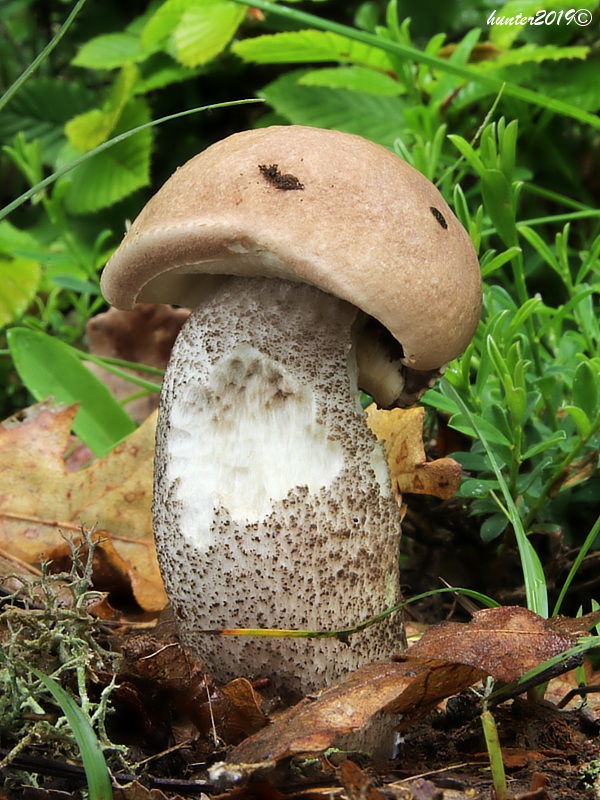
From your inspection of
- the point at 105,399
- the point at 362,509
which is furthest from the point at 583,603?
the point at 105,399

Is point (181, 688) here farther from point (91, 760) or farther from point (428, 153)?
point (428, 153)

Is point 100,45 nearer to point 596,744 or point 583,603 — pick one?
point 583,603

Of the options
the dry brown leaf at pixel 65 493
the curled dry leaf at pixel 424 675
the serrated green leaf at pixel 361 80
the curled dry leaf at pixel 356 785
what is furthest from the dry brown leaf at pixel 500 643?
the serrated green leaf at pixel 361 80

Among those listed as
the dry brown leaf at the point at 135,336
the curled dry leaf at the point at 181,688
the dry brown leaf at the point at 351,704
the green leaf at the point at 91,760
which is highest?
the green leaf at the point at 91,760

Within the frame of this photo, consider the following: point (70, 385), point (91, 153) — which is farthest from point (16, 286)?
point (91, 153)

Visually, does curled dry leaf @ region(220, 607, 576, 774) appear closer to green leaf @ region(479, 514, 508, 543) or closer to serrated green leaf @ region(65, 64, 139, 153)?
green leaf @ region(479, 514, 508, 543)

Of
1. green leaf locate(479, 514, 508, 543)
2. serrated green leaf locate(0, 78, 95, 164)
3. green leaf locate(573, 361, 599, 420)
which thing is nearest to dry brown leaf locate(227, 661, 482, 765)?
green leaf locate(479, 514, 508, 543)

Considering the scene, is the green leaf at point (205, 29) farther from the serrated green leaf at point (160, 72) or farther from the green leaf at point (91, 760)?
the green leaf at point (91, 760)
